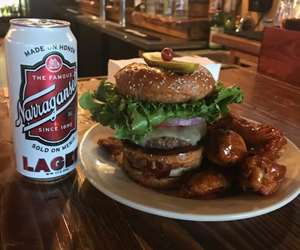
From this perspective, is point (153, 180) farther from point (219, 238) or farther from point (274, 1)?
point (274, 1)

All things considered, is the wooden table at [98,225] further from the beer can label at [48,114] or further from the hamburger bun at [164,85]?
the hamburger bun at [164,85]

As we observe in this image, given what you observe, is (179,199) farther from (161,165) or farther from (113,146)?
(113,146)

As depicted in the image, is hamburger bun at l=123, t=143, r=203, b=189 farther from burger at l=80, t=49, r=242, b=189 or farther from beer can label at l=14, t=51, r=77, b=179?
beer can label at l=14, t=51, r=77, b=179

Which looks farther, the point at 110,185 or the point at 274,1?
the point at 274,1

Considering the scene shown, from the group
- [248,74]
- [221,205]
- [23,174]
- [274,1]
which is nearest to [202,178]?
[221,205]

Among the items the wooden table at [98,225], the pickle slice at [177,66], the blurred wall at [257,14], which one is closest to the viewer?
the wooden table at [98,225]

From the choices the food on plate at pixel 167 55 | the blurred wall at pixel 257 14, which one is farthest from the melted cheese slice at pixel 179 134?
the blurred wall at pixel 257 14
